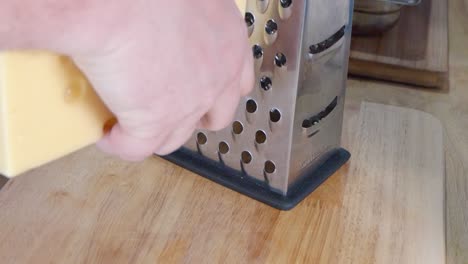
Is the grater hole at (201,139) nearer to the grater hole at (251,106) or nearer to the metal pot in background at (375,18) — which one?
the grater hole at (251,106)

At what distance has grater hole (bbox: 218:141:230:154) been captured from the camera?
2.19 feet

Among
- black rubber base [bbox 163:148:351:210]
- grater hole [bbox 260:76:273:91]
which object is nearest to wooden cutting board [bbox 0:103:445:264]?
black rubber base [bbox 163:148:351:210]

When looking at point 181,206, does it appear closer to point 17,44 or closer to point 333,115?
point 333,115

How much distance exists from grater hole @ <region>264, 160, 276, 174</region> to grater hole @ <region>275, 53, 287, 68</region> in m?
0.10

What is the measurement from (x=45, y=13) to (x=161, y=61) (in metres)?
0.06

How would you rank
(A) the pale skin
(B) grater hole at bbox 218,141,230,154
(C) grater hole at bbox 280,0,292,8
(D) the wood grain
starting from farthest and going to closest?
(D) the wood grain < (B) grater hole at bbox 218,141,230,154 < (C) grater hole at bbox 280,0,292,8 < (A) the pale skin

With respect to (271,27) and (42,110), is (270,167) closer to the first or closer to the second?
(271,27)

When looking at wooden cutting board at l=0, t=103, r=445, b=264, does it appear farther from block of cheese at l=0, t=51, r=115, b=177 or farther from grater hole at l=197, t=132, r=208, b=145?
block of cheese at l=0, t=51, r=115, b=177

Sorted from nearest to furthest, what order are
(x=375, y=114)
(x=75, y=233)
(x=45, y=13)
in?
(x=45, y=13) < (x=75, y=233) < (x=375, y=114)

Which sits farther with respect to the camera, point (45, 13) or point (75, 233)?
point (75, 233)

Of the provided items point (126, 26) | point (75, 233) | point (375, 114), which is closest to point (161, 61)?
point (126, 26)

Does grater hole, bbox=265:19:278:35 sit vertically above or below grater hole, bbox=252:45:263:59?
above

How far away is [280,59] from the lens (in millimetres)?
591

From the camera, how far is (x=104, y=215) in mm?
619
